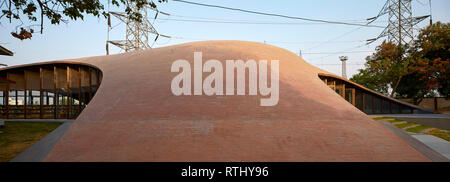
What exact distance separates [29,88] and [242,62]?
604 inches

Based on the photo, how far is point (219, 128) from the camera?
241 inches

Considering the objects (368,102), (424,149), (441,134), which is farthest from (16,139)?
(368,102)

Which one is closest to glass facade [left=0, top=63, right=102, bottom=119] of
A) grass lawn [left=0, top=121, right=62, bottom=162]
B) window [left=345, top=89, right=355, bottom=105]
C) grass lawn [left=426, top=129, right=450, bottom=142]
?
grass lawn [left=0, top=121, right=62, bottom=162]

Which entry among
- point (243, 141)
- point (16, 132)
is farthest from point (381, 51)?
point (16, 132)

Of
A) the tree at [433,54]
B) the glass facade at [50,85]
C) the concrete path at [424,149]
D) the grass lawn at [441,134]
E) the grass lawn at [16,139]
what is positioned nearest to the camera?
the concrete path at [424,149]

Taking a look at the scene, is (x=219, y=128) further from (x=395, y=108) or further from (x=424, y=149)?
(x=395, y=108)

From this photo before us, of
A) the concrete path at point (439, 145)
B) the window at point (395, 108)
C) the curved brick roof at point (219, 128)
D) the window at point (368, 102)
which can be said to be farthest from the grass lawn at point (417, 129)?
the curved brick roof at point (219, 128)

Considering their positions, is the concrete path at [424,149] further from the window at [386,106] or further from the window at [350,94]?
the window at [386,106]

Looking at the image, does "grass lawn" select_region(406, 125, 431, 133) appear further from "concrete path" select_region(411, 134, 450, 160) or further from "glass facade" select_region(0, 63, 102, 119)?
"glass facade" select_region(0, 63, 102, 119)

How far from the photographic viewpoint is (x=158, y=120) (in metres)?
6.57

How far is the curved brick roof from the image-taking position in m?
5.12

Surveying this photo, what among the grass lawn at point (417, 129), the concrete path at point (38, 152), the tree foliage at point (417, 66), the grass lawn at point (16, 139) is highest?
the tree foliage at point (417, 66)

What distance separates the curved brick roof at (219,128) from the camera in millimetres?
5121
